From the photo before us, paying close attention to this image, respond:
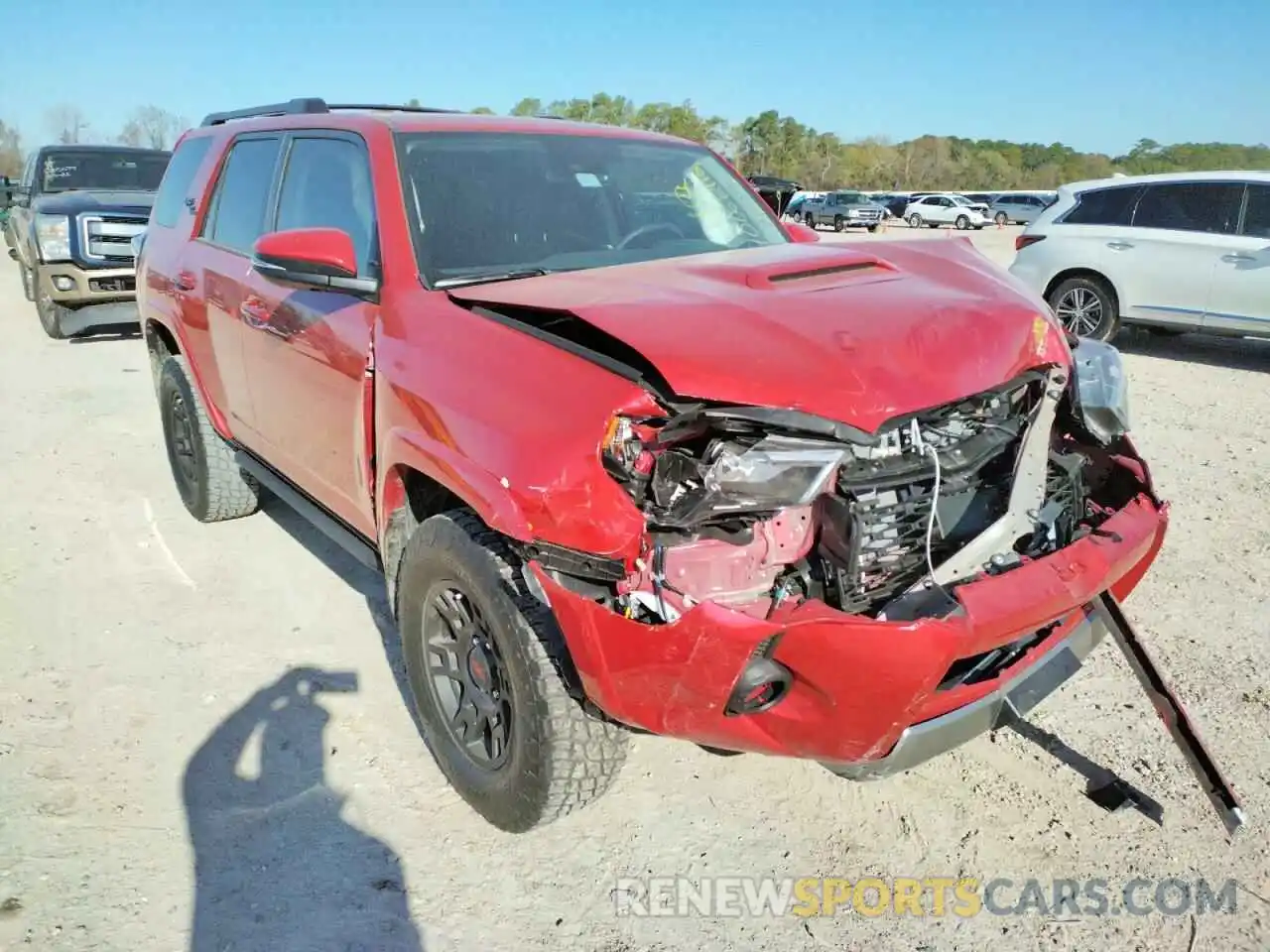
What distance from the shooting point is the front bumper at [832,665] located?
6.44 feet

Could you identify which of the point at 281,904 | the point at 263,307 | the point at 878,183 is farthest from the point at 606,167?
the point at 878,183

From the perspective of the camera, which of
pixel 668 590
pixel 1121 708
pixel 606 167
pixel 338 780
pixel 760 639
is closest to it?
pixel 760 639

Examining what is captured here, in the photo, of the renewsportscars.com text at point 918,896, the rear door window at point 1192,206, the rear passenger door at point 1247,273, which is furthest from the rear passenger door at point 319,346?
the rear door window at point 1192,206

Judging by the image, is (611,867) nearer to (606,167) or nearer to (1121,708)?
(1121,708)

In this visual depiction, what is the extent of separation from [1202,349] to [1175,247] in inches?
65.7

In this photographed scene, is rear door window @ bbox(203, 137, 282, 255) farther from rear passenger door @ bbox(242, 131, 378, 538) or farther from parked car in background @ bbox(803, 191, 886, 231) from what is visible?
parked car in background @ bbox(803, 191, 886, 231)

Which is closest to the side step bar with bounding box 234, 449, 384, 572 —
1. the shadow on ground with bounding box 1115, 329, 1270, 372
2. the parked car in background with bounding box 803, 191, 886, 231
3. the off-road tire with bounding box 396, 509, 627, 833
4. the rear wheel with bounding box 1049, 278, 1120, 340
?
the off-road tire with bounding box 396, 509, 627, 833

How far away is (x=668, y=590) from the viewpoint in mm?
2152

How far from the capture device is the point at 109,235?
9.72 m

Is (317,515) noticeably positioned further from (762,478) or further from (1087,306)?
(1087,306)

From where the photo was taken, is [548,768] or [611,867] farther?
[611,867]

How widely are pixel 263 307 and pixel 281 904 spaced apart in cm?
221

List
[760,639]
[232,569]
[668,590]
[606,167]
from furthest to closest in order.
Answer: [232,569], [606,167], [668,590], [760,639]

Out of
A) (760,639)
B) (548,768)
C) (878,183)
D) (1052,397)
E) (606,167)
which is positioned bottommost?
(548,768)
